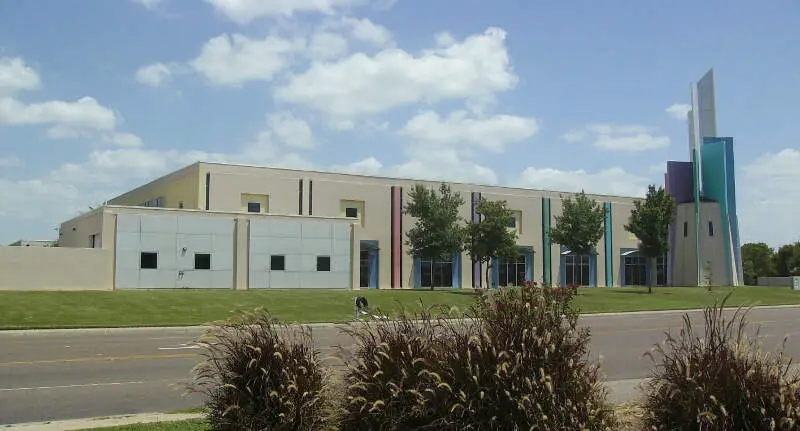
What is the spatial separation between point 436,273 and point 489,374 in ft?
164

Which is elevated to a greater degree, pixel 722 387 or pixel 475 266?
pixel 475 266

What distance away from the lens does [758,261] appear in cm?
9225

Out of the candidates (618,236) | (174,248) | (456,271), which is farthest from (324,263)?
(618,236)

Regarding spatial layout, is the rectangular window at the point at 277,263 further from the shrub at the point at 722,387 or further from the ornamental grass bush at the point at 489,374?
the shrub at the point at 722,387

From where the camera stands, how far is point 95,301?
1226 inches

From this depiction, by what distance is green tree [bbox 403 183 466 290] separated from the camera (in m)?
48.8

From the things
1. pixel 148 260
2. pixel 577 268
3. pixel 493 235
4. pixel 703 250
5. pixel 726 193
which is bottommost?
pixel 577 268

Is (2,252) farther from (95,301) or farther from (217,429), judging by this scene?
(217,429)

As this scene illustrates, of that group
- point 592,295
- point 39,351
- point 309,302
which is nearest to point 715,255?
point 592,295

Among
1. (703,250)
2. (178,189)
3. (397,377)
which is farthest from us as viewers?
(703,250)

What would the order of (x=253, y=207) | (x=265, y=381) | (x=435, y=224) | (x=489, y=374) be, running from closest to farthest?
(x=489, y=374) → (x=265, y=381) → (x=253, y=207) → (x=435, y=224)

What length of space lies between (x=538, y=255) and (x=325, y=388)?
5574 centimetres

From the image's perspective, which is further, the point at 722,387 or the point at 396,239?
the point at 396,239

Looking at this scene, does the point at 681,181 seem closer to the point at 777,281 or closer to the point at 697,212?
the point at 697,212
